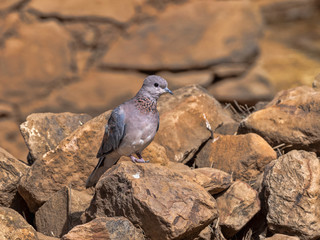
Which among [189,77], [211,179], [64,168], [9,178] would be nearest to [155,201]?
[211,179]

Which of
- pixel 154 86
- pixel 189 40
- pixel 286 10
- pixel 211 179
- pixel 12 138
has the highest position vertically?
pixel 154 86

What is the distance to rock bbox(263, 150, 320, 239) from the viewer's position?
3.07m

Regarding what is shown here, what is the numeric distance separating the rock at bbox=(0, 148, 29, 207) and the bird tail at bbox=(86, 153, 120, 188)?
47 centimetres

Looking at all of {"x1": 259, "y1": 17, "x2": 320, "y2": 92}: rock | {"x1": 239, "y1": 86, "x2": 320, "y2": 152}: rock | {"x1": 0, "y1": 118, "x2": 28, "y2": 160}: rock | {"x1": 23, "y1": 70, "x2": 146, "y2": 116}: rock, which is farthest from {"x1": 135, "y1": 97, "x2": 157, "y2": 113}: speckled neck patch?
{"x1": 259, "y1": 17, "x2": 320, "y2": 92}: rock

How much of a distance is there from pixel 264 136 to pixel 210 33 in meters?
4.49

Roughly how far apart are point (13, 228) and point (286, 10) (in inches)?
382

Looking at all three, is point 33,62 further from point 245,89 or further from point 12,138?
point 245,89

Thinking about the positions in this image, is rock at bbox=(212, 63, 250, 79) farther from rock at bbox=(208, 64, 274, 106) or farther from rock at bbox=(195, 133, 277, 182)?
rock at bbox=(195, 133, 277, 182)

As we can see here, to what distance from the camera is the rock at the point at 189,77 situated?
7.93 m

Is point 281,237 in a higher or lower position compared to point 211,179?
lower

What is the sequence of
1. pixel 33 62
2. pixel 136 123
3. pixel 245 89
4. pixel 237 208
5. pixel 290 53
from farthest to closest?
pixel 290 53
pixel 245 89
pixel 33 62
pixel 136 123
pixel 237 208

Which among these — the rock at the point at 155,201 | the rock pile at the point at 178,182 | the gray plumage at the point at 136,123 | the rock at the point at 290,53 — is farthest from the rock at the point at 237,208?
the rock at the point at 290,53

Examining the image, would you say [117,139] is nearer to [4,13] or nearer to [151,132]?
[151,132]

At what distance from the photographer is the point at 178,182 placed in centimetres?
305
